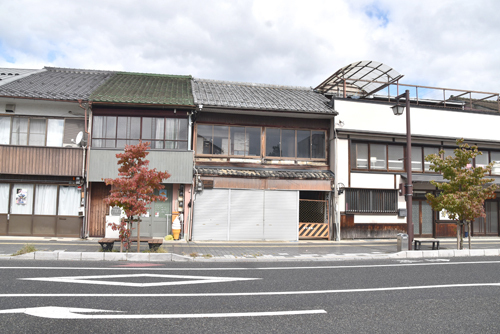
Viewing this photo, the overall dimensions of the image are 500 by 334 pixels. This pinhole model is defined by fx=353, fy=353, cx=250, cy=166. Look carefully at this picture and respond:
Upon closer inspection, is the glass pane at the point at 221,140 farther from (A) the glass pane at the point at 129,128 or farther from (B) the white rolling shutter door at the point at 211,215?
(A) the glass pane at the point at 129,128

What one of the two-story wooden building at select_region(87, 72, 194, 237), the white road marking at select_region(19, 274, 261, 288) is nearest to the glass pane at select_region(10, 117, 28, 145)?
the two-story wooden building at select_region(87, 72, 194, 237)

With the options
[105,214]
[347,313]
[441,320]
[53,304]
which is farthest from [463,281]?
[105,214]

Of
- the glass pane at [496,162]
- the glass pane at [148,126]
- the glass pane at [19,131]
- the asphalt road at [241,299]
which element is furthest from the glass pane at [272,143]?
the glass pane at [496,162]

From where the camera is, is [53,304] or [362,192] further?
[362,192]

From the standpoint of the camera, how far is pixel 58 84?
18.7 metres

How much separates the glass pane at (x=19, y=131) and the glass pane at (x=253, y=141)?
35.2 feet

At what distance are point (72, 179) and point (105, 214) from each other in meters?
2.23

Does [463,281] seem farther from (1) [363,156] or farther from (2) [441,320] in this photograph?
(1) [363,156]

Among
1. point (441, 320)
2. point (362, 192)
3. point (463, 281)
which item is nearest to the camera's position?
point (441, 320)

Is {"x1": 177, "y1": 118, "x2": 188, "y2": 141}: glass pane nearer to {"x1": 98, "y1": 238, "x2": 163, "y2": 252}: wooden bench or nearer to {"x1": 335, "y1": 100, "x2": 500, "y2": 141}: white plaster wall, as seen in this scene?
→ {"x1": 98, "y1": 238, "x2": 163, "y2": 252}: wooden bench

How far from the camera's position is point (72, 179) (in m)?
16.6

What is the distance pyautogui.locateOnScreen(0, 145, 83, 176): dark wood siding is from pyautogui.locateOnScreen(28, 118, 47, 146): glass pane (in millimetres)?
755

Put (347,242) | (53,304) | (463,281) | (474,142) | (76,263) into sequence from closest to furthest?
(53,304)
(463,281)
(76,263)
(347,242)
(474,142)

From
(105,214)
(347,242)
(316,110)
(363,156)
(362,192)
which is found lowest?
(347,242)
